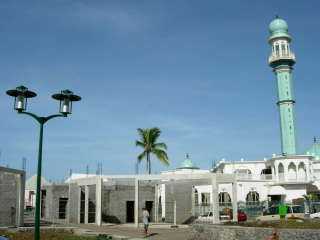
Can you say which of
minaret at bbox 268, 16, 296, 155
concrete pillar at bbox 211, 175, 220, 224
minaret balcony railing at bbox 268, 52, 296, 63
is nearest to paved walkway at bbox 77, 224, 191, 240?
concrete pillar at bbox 211, 175, 220, 224

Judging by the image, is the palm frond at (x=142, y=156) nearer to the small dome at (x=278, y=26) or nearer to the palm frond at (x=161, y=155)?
the palm frond at (x=161, y=155)

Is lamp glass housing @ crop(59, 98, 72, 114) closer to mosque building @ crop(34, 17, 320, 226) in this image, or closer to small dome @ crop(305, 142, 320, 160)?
mosque building @ crop(34, 17, 320, 226)

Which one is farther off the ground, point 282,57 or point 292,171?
point 282,57

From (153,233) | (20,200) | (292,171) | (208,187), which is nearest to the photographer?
(153,233)

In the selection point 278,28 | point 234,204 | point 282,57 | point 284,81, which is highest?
point 278,28

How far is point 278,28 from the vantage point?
198 feet

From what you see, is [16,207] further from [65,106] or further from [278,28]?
[278,28]

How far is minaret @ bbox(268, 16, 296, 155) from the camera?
57.4m

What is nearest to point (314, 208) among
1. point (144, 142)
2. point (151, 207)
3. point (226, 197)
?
point (226, 197)

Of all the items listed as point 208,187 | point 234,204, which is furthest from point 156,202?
point 234,204

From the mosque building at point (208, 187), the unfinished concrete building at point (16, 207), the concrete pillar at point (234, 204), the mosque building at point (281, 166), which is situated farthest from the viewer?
the mosque building at point (281, 166)

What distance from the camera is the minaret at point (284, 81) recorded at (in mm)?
57406

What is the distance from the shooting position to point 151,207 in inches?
1658

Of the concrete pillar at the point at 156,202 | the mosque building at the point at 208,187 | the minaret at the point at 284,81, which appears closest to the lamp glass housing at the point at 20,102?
the mosque building at the point at 208,187
